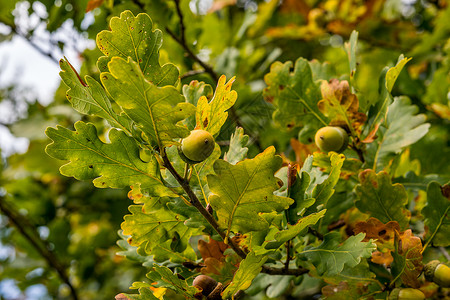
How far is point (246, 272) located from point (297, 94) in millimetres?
586

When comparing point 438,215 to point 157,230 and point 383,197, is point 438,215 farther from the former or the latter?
point 157,230

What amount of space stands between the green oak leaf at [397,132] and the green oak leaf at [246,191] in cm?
52

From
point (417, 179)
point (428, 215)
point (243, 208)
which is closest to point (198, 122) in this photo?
point (243, 208)

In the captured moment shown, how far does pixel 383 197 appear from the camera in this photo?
103 cm

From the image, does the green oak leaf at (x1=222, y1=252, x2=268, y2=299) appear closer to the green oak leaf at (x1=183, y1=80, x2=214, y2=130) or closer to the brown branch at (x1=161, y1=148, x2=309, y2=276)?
the brown branch at (x1=161, y1=148, x2=309, y2=276)

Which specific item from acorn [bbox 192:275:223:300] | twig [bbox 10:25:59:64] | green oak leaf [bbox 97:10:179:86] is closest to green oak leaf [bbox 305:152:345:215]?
acorn [bbox 192:275:223:300]

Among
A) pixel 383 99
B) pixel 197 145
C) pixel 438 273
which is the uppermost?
pixel 197 145

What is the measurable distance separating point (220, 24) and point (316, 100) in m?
1.44

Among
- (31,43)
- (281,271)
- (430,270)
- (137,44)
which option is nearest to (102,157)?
(137,44)

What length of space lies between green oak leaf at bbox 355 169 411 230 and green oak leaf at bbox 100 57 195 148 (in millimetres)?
488

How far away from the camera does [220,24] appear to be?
8.25ft

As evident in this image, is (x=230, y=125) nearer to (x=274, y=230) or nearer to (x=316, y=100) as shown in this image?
(x=316, y=100)

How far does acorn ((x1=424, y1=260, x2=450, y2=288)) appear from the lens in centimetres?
96

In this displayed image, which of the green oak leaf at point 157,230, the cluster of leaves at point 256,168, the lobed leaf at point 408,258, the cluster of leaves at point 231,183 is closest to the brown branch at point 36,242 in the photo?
the cluster of leaves at point 256,168
